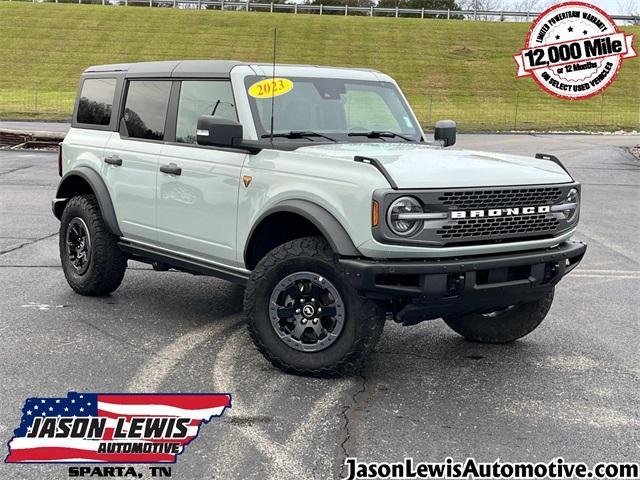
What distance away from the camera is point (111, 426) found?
4.21 m

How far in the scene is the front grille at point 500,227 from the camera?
180 inches

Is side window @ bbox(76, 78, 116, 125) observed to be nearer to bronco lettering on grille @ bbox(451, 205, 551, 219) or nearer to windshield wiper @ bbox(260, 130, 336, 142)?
windshield wiper @ bbox(260, 130, 336, 142)

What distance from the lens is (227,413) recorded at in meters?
4.39

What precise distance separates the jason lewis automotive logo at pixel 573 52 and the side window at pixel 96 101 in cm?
2480

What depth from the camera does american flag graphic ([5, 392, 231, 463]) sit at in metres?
3.90

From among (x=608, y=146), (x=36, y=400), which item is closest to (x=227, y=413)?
(x=36, y=400)

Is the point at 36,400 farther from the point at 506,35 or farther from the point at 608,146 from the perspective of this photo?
the point at 506,35

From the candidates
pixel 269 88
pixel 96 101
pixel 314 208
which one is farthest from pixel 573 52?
pixel 314 208

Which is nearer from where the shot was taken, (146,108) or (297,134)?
(297,134)

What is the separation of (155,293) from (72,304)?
2.60ft

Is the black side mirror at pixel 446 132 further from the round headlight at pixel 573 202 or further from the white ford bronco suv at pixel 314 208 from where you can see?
the round headlight at pixel 573 202

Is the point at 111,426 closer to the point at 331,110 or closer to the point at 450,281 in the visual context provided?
the point at 450,281

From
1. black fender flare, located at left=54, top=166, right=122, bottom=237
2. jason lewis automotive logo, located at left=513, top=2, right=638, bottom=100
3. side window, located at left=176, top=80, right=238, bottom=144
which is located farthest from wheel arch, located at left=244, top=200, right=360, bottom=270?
jason lewis automotive logo, located at left=513, top=2, right=638, bottom=100

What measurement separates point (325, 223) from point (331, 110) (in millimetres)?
1543
